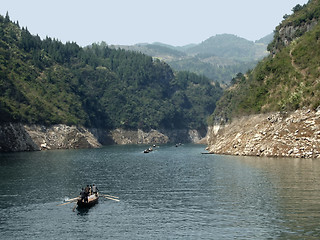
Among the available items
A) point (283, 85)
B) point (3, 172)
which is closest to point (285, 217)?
point (3, 172)

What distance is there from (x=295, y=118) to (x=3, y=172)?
86.7m

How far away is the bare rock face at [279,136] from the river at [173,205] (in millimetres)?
19880

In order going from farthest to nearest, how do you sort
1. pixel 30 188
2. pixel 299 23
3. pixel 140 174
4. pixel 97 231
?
pixel 299 23
pixel 140 174
pixel 30 188
pixel 97 231

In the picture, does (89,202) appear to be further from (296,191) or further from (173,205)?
(296,191)

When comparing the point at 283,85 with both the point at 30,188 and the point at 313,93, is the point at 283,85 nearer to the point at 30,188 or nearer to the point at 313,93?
the point at 313,93

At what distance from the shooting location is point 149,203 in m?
70.8

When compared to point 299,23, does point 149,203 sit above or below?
below

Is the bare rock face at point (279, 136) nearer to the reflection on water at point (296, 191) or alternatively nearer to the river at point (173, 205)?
the reflection on water at point (296, 191)

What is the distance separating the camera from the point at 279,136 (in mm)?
138250

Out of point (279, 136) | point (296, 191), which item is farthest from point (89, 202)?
point (279, 136)

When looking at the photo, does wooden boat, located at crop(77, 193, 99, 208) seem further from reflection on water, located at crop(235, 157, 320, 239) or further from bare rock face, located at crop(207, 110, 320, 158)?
bare rock face, located at crop(207, 110, 320, 158)

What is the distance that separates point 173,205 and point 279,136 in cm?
7836

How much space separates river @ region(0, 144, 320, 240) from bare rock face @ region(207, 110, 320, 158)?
19.9 metres

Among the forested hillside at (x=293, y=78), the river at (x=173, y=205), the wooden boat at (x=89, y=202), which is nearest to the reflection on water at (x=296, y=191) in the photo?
the river at (x=173, y=205)
